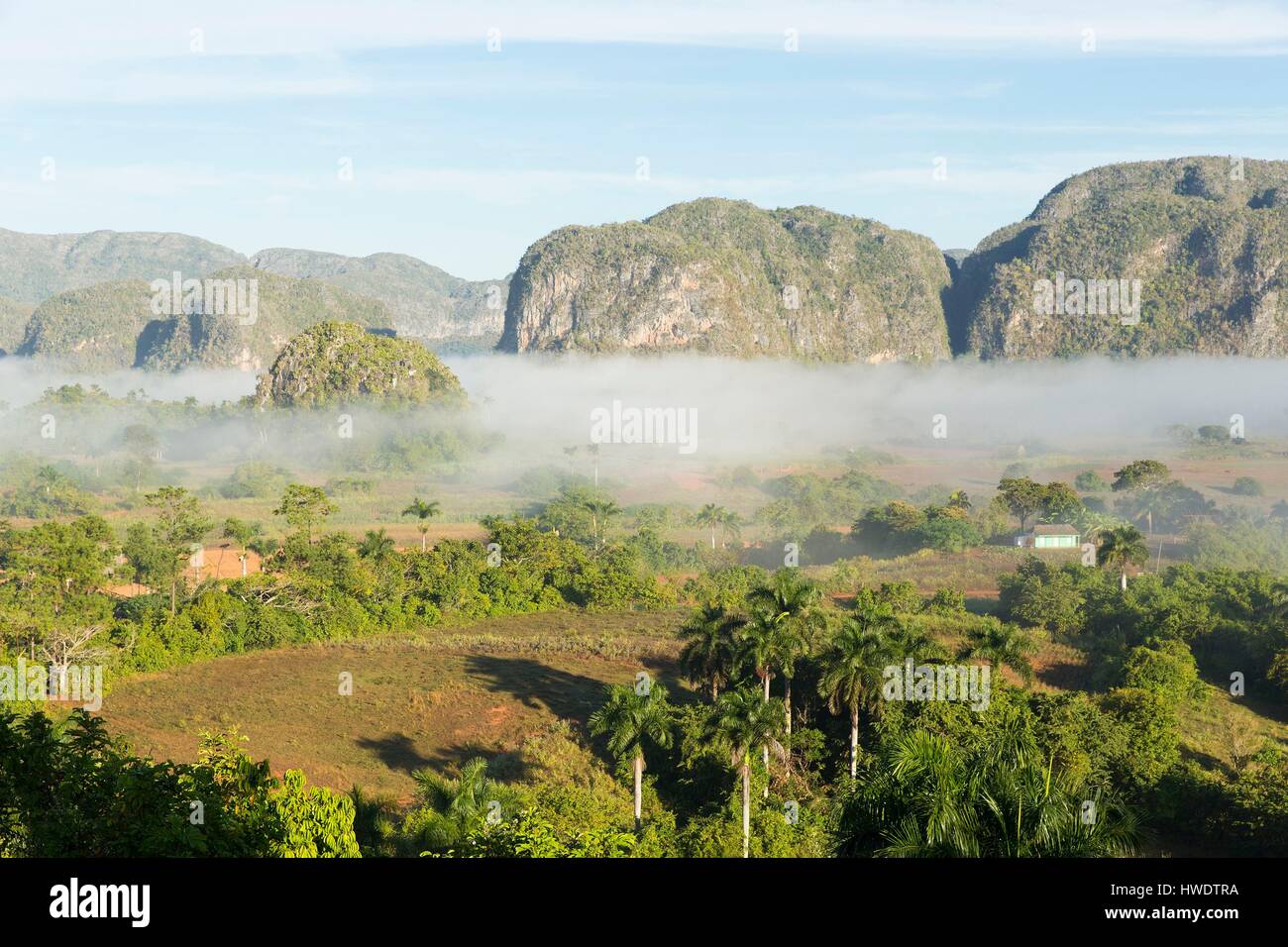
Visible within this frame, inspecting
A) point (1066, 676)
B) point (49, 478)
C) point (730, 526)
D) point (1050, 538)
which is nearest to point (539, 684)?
point (1066, 676)

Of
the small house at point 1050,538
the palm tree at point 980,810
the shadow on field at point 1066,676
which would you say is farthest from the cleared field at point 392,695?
the small house at point 1050,538

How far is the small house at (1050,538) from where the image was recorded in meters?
87.0

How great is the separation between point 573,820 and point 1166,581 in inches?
1882

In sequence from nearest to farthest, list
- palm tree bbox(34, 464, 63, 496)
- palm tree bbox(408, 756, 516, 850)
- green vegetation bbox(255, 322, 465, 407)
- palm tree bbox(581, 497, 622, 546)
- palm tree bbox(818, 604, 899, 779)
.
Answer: palm tree bbox(408, 756, 516, 850) → palm tree bbox(818, 604, 899, 779) → palm tree bbox(581, 497, 622, 546) → palm tree bbox(34, 464, 63, 496) → green vegetation bbox(255, 322, 465, 407)

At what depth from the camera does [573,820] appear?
3148cm

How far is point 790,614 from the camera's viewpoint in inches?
1533

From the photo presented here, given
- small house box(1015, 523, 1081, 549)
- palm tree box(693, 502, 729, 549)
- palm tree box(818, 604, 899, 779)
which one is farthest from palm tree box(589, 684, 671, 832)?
small house box(1015, 523, 1081, 549)

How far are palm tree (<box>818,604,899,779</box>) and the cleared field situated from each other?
448 inches

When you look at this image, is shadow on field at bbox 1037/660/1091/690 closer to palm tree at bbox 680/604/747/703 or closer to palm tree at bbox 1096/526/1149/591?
palm tree at bbox 1096/526/1149/591

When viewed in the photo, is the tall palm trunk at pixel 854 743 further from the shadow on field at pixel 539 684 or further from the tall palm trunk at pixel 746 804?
the shadow on field at pixel 539 684

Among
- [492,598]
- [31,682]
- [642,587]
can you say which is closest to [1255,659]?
[642,587]

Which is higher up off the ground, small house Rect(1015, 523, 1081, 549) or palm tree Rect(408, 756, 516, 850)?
palm tree Rect(408, 756, 516, 850)

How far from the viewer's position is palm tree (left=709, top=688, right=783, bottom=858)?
104 ft

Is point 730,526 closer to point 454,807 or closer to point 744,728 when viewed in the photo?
point 744,728
